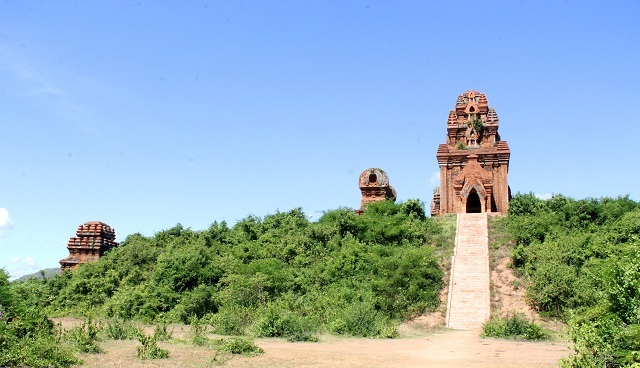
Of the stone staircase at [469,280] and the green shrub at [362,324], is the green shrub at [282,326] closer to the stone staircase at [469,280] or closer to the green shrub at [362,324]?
the green shrub at [362,324]

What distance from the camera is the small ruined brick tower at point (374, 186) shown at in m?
29.6

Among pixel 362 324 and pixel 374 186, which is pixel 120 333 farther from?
pixel 374 186

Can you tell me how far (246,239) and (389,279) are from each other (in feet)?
27.9

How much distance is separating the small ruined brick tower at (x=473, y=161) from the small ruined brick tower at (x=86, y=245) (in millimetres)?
17428

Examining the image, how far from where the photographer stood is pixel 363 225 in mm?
24375

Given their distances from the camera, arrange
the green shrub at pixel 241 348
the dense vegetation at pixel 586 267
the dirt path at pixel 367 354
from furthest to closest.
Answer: the green shrub at pixel 241 348 → the dirt path at pixel 367 354 → the dense vegetation at pixel 586 267

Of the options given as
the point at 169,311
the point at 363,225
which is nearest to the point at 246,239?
the point at 363,225

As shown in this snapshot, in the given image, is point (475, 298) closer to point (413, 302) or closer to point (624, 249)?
point (413, 302)

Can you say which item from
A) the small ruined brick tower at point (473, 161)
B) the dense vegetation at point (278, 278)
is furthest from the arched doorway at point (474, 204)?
the dense vegetation at point (278, 278)

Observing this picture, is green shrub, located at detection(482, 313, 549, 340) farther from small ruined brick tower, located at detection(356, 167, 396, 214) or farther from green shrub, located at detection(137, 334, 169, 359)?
small ruined brick tower, located at detection(356, 167, 396, 214)

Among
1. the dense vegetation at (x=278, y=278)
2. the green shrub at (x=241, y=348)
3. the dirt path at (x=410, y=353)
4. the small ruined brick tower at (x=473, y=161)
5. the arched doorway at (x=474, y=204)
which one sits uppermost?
the small ruined brick tower at (x=473, y=161)

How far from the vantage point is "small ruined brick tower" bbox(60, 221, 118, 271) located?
27609 millimetres

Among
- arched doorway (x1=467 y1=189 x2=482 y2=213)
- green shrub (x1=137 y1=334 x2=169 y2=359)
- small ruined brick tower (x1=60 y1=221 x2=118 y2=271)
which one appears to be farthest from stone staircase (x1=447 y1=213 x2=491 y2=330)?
small ruined brick tower (x1=60 y1=221 x2=118 y2=271)

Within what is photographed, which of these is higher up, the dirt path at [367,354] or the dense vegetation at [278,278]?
the dense vegetation at [278,278]
